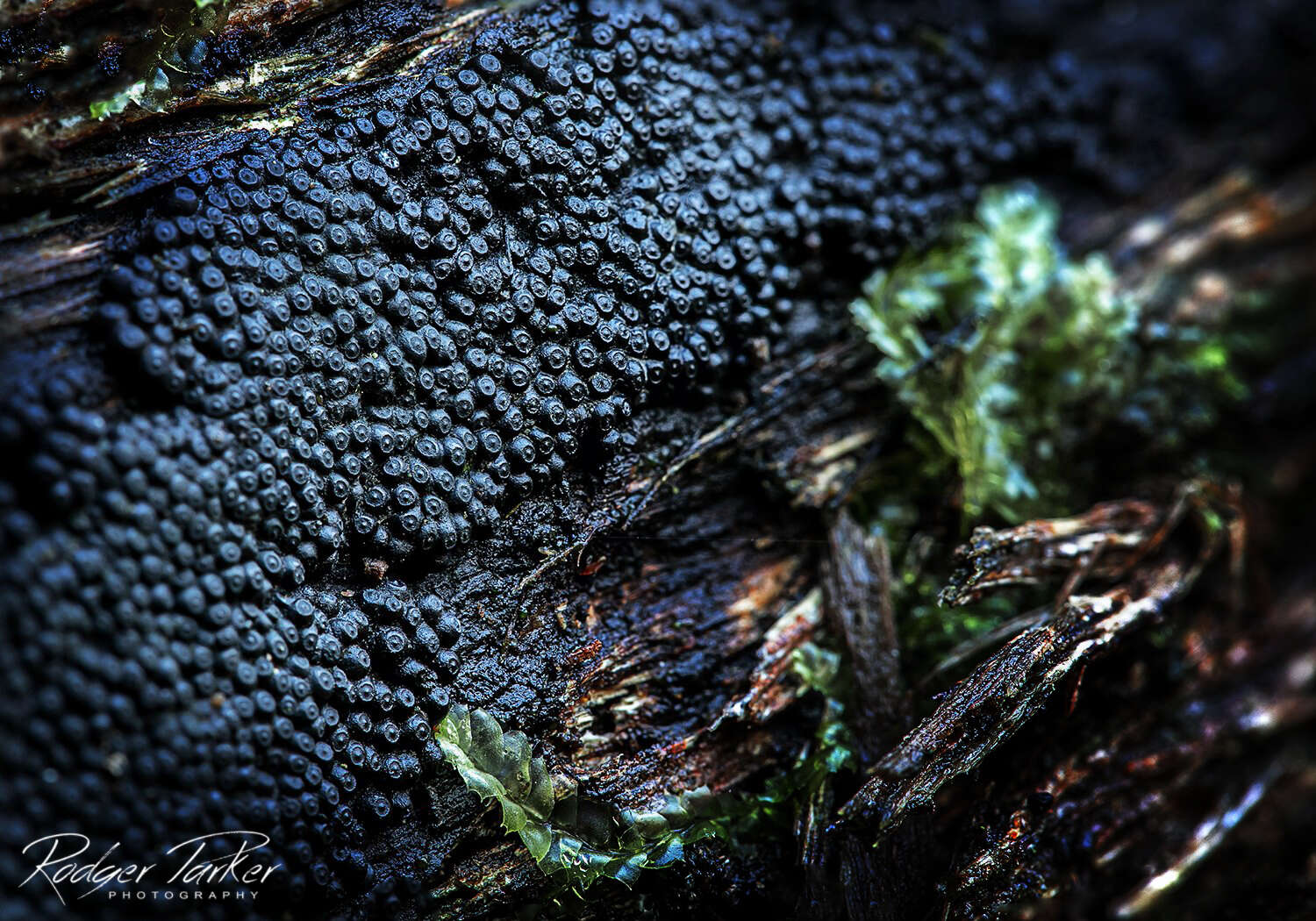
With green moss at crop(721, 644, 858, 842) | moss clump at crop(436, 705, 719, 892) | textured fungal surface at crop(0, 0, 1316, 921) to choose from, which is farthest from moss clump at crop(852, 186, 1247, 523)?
moss clump at crop(436, 705, 719, 892)

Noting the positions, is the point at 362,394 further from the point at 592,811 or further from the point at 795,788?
the point at 795,788

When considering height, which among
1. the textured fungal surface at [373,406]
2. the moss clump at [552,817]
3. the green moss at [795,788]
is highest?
the textured fungal surface at [373,406]

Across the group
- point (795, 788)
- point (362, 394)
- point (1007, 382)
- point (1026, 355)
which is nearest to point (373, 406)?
point (362, 394)

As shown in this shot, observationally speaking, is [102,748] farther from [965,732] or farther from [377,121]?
[965,732]

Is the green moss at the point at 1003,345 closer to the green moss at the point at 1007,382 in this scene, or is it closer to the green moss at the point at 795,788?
the green moss at the point at 1007,382

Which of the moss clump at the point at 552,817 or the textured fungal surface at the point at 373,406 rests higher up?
the textured fungal surface at the point at 373,406

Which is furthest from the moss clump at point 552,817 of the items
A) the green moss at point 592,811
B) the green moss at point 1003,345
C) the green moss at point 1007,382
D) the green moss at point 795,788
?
the green moss at point 1003,345

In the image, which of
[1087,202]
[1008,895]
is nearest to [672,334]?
[1008,895]
